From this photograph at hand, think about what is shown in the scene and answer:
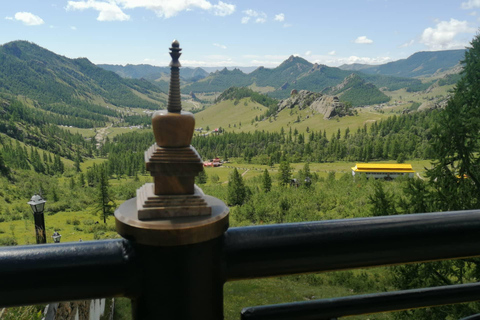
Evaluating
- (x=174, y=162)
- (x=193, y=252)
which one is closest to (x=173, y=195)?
(x=174, y=162)

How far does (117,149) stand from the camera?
124m

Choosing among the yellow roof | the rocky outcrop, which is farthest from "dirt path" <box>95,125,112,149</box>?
the yellow roof

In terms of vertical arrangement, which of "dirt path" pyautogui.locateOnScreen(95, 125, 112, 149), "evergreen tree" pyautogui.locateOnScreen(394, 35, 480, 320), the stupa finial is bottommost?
"dirt path" pyautogui.locateOnScreen(95, 125, 112, 149)

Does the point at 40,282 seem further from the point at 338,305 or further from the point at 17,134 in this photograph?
the point at 17,134

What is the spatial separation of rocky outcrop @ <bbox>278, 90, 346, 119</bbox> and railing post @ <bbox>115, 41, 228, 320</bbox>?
15340 centimetres

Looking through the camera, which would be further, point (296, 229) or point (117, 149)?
point (117, 149)

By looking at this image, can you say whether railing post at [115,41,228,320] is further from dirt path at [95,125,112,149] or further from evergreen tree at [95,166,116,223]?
dirt path at [95,125,112,149]

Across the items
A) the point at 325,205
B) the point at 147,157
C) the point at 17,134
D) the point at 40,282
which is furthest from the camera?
the point at 17,134

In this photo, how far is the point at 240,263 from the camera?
1.04 metres

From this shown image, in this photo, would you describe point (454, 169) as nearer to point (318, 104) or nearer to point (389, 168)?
point (389, 168)

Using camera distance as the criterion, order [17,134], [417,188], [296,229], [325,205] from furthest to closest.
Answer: [17,134], [325,205], [417,188], [296,229]

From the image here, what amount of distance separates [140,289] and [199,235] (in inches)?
9.3

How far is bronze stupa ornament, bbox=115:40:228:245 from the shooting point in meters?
0.95

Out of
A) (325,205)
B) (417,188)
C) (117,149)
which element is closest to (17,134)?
(117,149)
